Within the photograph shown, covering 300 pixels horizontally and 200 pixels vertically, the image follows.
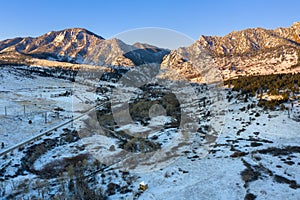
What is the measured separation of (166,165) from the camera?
18469 mm

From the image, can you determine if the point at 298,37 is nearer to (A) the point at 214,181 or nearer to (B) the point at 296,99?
(B) the point at 296,99

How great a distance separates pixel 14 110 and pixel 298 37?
217 meters

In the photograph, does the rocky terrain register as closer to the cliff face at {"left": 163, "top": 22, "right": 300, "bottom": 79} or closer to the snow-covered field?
the snow-covered field

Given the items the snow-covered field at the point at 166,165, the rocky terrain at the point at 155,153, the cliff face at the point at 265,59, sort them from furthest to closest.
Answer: the cliff face at the point at 265,59 < the rocky terrain at the point at 155,153 < the snow-covered field at the point at 166,165

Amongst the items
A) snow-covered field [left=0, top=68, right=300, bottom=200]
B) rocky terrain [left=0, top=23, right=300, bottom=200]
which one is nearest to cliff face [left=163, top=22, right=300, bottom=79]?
rocky terrain [left=0, top=23, right=300, bottom=200]

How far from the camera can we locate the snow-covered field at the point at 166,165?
13.5m

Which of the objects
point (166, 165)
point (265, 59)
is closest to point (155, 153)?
point (166, 165)

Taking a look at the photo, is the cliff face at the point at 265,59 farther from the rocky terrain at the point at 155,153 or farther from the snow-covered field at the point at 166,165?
A: the snow-covered field at the point at 166,165

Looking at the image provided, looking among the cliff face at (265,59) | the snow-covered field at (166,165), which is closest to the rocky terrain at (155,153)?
the snow-covered field at (166,165)

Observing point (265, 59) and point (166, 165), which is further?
point (265, 59)

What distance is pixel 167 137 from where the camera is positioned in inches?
1062

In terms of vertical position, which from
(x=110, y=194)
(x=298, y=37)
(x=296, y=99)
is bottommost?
(x=110, y=194)

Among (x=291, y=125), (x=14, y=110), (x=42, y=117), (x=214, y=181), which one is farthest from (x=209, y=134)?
(x=14, y=110)

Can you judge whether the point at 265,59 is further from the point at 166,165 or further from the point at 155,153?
the point at 166,165
